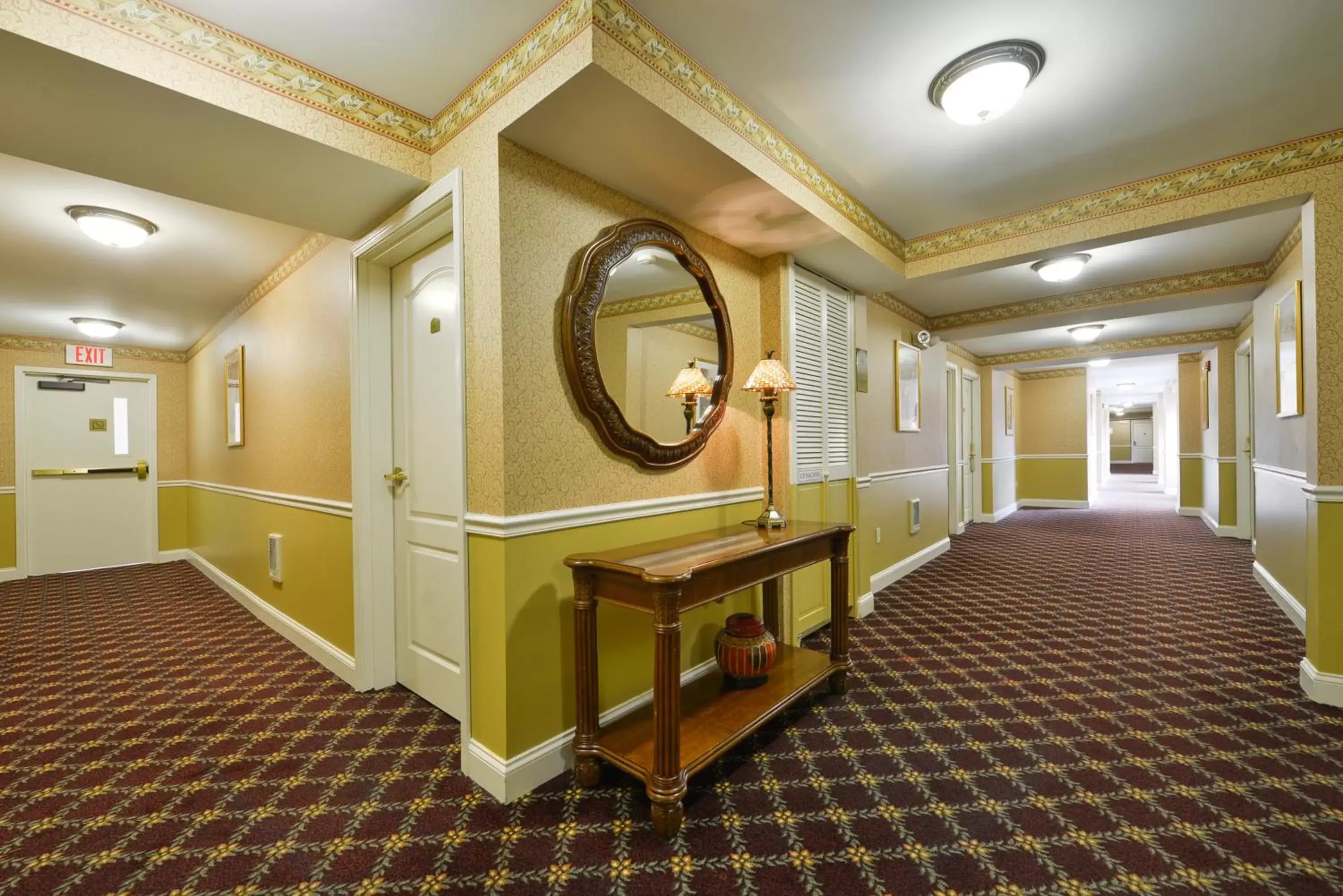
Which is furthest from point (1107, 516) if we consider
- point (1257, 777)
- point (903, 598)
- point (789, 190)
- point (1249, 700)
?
point (789, 190)

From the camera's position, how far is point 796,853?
5.04ft

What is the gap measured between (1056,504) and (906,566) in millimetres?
6443

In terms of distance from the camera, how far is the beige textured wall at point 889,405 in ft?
13.1

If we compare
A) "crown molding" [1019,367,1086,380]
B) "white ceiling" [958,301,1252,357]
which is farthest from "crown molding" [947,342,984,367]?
"crown molding" [1019,367,1086,380]

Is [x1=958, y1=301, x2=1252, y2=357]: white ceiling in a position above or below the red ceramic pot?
above

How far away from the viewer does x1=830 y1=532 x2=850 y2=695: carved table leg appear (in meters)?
2.52

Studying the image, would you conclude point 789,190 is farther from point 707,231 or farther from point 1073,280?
point 1073,280

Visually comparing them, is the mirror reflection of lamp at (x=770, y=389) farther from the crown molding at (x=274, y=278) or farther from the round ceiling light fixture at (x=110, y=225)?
the round ceiling light fixture at (x=110, y=225)

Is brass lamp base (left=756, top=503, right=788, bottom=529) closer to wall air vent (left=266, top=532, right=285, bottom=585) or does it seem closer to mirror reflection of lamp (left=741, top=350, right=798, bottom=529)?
mirror reflection of lamp (left=741, top=350, right=798, bottom=529)

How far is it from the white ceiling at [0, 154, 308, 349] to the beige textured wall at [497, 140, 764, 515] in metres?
1.67

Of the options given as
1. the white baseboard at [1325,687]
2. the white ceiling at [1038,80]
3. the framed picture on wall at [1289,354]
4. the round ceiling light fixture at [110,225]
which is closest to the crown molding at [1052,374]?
the framed picture on wall at [1289,354]

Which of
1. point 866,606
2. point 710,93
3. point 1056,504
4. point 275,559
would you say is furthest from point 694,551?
point 1056,504

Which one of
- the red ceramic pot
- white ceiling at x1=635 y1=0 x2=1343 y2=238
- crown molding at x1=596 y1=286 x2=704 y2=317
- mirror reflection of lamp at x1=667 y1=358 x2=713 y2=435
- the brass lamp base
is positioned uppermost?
white ceiling at x1=635 y1=0 x2=1343 y2=238

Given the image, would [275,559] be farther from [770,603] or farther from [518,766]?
[770,603]
